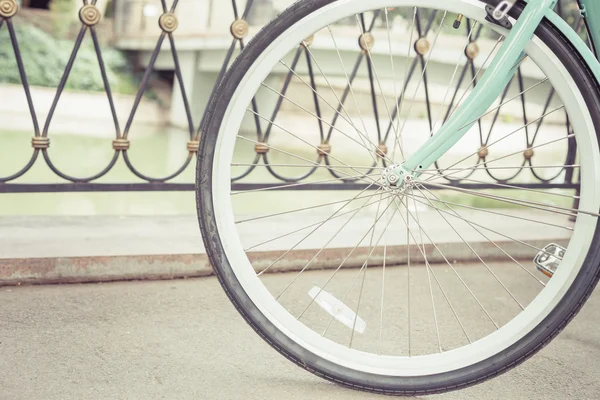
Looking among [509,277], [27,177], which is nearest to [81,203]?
[27,177]

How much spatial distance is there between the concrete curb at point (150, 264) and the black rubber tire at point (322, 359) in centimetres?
71

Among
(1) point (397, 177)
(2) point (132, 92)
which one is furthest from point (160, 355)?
(2) point (132, 92)

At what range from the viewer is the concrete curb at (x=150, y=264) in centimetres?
191

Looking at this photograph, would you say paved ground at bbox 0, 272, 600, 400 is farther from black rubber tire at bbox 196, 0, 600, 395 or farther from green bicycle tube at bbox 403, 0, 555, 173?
green bicycle tube at bbox 403, 0, 555, 173

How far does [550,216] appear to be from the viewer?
9.75 ft

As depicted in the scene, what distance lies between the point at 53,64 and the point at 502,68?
17483 mm

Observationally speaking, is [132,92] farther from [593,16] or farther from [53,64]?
[593,16]

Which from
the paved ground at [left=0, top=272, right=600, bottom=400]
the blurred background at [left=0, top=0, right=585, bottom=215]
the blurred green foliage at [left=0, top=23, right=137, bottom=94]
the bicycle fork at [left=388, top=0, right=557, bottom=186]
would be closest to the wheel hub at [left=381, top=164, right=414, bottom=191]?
the bicycle fork at [left=388, top=0, right=557, bottom=186]

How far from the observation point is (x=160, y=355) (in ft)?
5.08

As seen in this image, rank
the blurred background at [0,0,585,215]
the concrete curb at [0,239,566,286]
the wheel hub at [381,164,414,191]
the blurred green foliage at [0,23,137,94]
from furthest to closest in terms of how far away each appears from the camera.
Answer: the blurred green foliage at [0,23,137,94], the blurred background at [0,0,585,215], the concrete curb at [0,239,566,286], the wheel hub at [381,164,414,191]

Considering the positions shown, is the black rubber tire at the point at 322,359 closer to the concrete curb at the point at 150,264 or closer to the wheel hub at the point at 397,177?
the wheel hub at the point at 397,177

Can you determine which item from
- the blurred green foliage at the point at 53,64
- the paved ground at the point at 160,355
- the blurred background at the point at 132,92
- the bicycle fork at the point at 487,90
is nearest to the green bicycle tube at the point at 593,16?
the bicycle fork at the point at 487,90

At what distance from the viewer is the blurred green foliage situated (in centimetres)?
1614

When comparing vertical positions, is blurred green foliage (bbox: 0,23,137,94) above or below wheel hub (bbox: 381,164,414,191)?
above
